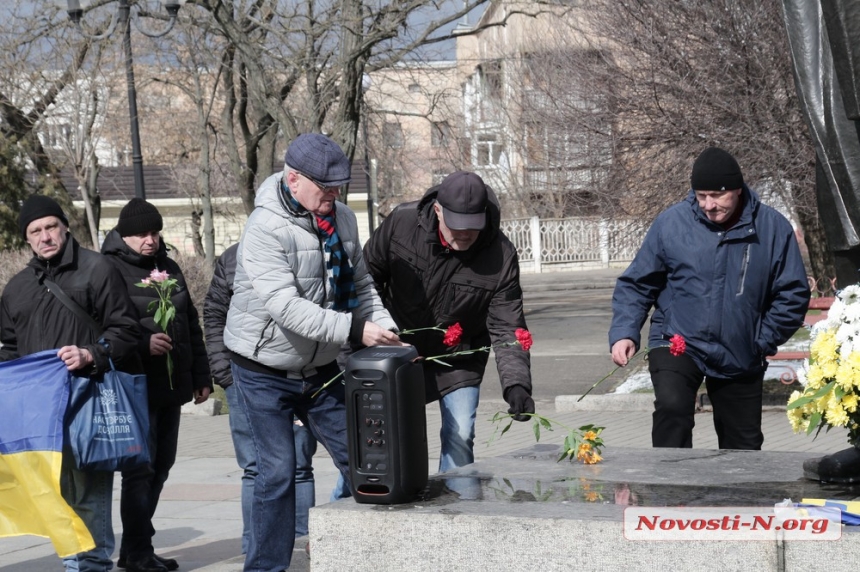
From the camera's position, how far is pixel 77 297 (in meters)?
5.54

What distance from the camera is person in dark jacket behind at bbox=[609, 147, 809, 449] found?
5.52m

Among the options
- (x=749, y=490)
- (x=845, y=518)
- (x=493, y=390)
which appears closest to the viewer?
(x=845, y=518)

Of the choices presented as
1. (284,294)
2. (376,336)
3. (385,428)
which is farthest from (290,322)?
(385,428)

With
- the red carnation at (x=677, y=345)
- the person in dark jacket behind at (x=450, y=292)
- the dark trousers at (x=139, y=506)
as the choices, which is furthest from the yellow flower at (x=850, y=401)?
the dark trousers at (x=139, y=506)

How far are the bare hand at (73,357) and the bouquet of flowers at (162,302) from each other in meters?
0.97

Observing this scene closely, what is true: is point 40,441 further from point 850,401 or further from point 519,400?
point 850,401

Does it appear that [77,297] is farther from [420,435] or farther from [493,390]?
[493,390]

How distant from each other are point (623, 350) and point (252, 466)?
73.5 inches

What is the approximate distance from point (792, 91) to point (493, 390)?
4511mm

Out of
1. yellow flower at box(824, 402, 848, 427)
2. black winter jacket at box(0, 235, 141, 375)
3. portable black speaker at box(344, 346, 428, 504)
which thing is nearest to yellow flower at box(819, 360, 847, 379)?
yellow flower at box(824, 402, 848, 427)

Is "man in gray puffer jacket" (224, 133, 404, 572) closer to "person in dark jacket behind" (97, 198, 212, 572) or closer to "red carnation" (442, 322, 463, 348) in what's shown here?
"red carnation" (442, 322, 463, 348)

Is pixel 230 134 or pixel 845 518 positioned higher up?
pixel 230 134

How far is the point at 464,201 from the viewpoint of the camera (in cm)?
547

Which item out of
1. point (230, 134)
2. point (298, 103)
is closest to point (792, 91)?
point (230, 134)
